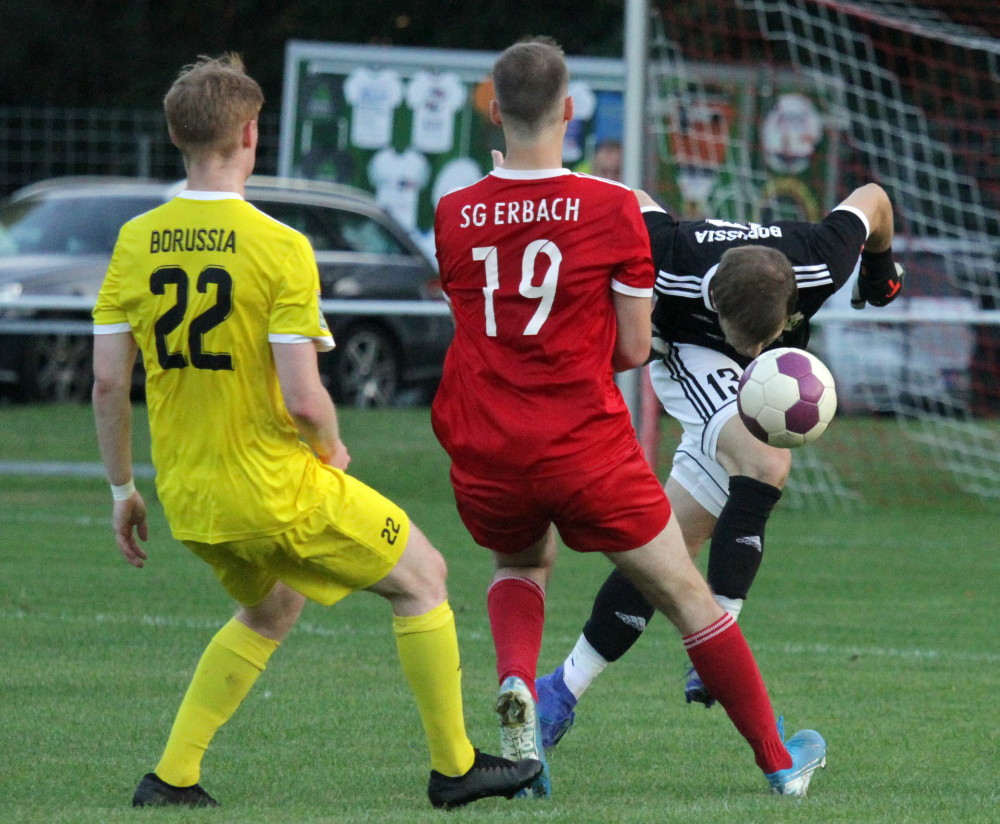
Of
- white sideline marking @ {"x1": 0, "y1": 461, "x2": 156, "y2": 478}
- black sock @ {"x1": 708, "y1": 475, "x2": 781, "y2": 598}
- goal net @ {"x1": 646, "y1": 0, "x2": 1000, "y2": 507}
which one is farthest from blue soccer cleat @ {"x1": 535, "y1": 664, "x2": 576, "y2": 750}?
goal net @ {"x1": 646, "y1": 0, "x2": 1000, "y2": 507}

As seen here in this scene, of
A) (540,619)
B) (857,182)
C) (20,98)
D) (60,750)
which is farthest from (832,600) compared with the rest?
(20,98)

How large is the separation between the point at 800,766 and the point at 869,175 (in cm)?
1260

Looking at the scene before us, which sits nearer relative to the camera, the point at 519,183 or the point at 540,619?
the point at 519,183

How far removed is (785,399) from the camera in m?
5.10

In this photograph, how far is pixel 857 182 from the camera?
60.9ft

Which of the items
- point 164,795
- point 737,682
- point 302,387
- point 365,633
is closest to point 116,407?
point 302,387

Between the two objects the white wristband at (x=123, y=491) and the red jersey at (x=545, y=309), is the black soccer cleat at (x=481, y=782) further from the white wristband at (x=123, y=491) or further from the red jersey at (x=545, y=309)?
the white wristband at (x=123, y=491)

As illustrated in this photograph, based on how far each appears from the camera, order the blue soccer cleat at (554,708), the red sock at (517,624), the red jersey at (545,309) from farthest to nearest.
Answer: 1. the blue soccer cleat at (554,708)
2. the red sock at (517,624)
3. the red jersey at (545,309)

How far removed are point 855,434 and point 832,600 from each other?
8.05 m

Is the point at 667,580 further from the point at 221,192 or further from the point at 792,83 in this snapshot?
the point at 792,83

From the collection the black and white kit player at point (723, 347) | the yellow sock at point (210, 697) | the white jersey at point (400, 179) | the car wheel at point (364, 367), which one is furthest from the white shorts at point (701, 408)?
the white jersey at point (400, 179)

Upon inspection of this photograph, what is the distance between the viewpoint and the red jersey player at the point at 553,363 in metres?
Answer: 4.36

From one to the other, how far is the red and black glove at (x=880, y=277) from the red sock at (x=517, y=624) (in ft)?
A: 5.34

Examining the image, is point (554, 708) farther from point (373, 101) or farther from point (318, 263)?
point (373, 101)
